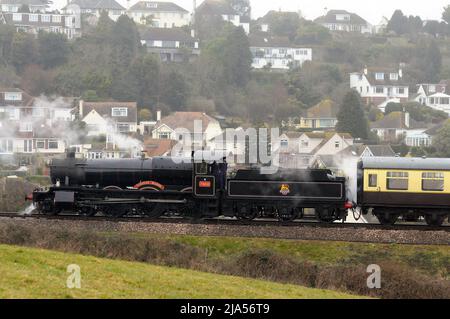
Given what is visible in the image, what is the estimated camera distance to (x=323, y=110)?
132 m

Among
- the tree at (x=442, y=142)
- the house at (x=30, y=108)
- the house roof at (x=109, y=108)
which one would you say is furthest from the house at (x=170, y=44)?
the tree at (x=442, y=142)

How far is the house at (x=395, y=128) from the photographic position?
12600cm

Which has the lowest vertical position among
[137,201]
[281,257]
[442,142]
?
[281,257]

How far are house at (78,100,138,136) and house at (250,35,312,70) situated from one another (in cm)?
6271

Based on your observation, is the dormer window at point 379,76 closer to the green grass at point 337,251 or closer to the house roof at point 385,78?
the house roof at point 385,78

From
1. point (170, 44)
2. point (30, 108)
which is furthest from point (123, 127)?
point (170, 44)

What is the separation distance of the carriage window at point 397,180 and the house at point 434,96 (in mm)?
125021

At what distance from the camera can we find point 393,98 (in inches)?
6388

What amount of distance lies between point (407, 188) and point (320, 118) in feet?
306

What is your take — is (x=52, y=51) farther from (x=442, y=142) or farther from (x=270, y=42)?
(x=270, y=42)

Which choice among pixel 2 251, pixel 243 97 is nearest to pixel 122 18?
pixel 243 97

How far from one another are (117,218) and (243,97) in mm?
102542

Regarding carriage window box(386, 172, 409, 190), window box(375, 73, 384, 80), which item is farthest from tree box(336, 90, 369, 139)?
carriage window box(386, 172, 409, 190)

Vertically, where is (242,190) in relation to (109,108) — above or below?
below
